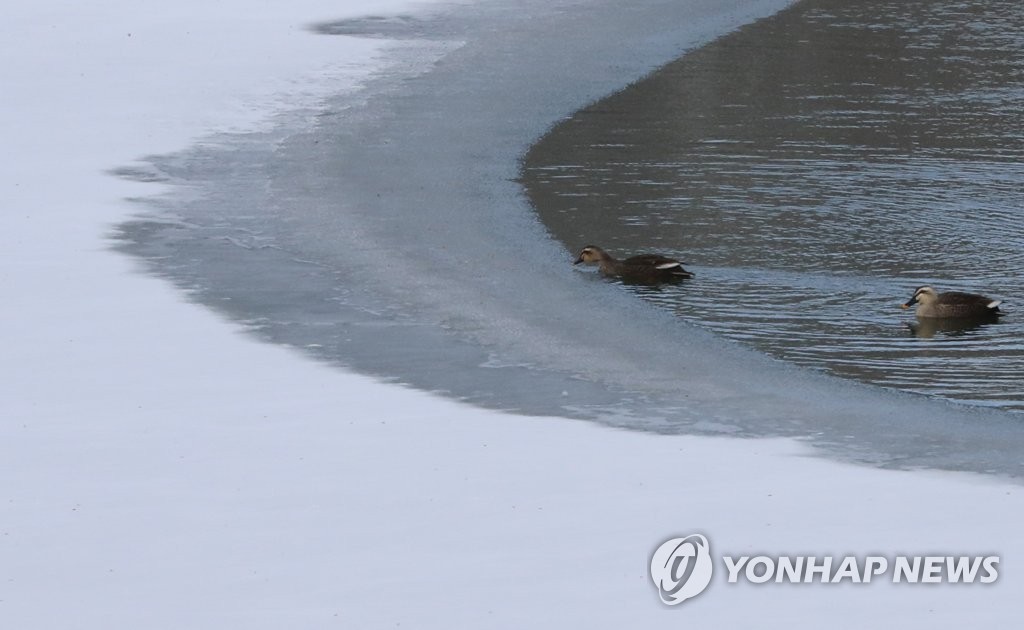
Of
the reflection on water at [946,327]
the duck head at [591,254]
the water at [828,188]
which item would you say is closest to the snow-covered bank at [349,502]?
the water at [828,188]

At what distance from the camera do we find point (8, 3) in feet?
66.7

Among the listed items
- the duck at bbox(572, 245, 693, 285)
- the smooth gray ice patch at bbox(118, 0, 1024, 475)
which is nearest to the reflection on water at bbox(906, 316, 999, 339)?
the smooth gray ice patch at bbox(118, 0, 1024, 475)

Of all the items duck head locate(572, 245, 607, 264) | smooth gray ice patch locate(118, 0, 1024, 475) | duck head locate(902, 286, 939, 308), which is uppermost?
duck head locate(902, 286, 939, 308)

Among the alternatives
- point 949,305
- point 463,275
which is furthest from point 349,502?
point 949,305

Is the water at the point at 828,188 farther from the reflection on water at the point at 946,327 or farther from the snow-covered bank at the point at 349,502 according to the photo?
the snow-covered bank at the point at 349,502

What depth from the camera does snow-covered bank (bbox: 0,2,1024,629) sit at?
19.7ft

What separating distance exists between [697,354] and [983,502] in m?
2.44

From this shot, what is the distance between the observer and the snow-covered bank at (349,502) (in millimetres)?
6016

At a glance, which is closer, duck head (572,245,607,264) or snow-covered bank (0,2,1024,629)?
snow-covered bank (0,2,1024,629)

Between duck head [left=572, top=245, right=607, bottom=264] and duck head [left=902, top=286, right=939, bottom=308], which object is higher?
duck head [left=902, top=286, right=939, bottom=308]

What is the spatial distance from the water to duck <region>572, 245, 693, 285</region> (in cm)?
10

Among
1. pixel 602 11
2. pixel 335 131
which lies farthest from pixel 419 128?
pixel 602 11

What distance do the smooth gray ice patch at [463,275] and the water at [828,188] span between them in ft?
1.23

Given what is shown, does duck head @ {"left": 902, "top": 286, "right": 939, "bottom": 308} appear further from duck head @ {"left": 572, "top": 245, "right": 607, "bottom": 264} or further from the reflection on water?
duck head @ {"left": 572, "top": 245, "right": 607, "bottom": 264}
